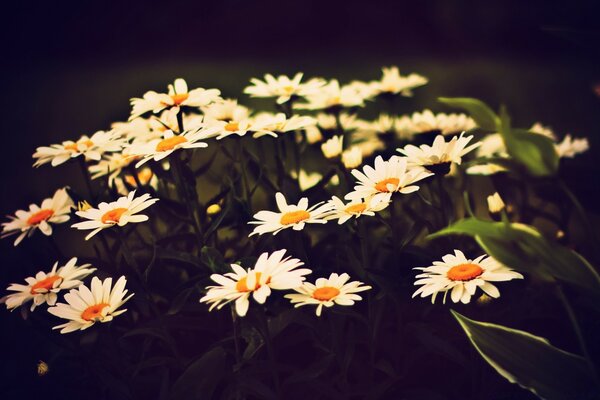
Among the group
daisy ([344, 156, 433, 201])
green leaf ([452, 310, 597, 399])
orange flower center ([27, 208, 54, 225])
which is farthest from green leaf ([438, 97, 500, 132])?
orange flower center ([27, 208, 54, 225])

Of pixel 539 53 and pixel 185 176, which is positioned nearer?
pixel 185 176

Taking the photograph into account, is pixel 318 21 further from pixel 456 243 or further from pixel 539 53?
pixel 456 243

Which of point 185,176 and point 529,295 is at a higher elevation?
point 185,176

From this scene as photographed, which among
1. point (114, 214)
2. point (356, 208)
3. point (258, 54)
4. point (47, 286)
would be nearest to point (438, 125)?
point (356, 208)

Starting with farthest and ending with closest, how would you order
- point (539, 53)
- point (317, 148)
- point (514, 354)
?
point (539, 53)
point (317, 148)
point (514, 354)

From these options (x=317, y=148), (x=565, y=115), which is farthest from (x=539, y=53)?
(x=317, y=148)

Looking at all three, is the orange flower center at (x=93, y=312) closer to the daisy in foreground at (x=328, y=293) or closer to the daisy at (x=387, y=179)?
the daisy in foreground at (x=328, y=293)

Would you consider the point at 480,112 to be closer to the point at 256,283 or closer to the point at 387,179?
the point at 387,179
